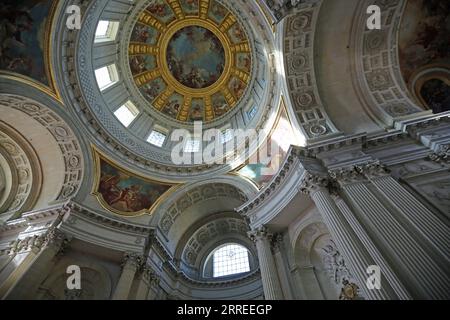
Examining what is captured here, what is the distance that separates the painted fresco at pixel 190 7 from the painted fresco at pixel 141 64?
4074 millimetres

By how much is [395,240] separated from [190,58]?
1826cm

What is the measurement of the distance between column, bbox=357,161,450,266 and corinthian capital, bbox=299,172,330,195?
51.2 inches

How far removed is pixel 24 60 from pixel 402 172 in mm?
15195

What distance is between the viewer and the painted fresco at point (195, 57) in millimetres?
19562

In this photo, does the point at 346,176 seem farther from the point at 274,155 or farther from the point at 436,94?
the point at 436,94

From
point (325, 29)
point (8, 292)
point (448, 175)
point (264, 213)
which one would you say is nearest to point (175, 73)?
point (325, 29)

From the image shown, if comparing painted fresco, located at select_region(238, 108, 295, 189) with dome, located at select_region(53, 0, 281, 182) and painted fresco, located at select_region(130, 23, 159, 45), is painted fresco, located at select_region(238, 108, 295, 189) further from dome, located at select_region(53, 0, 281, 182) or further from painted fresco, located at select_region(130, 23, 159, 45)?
painted fresco, located at select_region(130, 23, 159, 45)

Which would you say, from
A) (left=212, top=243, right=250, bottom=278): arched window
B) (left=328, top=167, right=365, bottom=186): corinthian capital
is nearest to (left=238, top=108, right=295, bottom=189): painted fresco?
(left=328, top=167, right=365, bottom=186): corinthian capital

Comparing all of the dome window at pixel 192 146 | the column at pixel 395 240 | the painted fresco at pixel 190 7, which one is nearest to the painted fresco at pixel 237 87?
the dome window at pixel 192 146

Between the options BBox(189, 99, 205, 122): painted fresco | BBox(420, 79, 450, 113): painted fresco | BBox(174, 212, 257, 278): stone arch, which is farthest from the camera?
BBox(189, 99, 205, 122): painted fresco

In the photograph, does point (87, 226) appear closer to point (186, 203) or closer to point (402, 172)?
point (186, 203)

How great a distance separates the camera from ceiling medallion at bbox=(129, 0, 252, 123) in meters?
18.3

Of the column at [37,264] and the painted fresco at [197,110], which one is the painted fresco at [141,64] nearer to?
the painted fresco at [197,110]

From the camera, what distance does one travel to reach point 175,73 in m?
20.2
